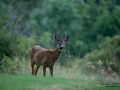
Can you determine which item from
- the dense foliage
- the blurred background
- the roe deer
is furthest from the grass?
the dense foliage

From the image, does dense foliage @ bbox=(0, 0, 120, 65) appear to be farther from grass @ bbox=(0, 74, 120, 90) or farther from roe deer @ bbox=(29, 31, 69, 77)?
grass @ bbox=(0, 74, 120, 90)

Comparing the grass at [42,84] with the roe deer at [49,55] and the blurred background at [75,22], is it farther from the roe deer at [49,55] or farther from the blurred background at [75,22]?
the blurred background at [75,22]

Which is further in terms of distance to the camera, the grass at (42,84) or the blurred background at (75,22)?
the blurred background at (75,22)

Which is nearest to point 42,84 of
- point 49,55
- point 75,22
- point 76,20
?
point 49,55

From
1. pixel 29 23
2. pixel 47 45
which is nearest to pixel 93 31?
pixel 29 23

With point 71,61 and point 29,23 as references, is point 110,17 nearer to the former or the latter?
point 29,23

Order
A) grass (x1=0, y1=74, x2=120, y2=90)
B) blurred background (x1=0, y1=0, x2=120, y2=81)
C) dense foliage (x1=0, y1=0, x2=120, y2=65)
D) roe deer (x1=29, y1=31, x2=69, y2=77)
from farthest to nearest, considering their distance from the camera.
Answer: dense foliage (x1=0, y1=0, x2=120, y2=65)
blurred background (x1=0, y1=0, x2=120, y2=81)
roe deer (x1=29, y1=31, x2=69, y2=77)
grass (x1=0, y1=74, x2=120, y2=90)

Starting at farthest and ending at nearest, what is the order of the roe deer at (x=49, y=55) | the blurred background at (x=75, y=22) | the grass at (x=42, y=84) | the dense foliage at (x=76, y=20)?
the dense foliage at (x=76, y=20) → the blurred background at (x=75, y=22) → the roe deer at (x=49, y=55) → the grass at (x=42, y=84)

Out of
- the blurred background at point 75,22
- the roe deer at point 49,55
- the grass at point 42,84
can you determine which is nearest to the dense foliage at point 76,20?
the blurred background at point 75,22

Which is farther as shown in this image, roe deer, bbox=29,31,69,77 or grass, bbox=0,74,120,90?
roe deer, bbox=29,31,69,77

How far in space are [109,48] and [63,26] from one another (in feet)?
44.8

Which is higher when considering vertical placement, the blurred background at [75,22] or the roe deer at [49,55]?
the blurred background at [75,22]

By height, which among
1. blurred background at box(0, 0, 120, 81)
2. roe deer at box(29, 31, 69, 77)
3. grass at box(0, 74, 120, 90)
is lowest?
grass at box(0, 74, 120, 90)

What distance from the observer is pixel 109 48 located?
90.3ft
